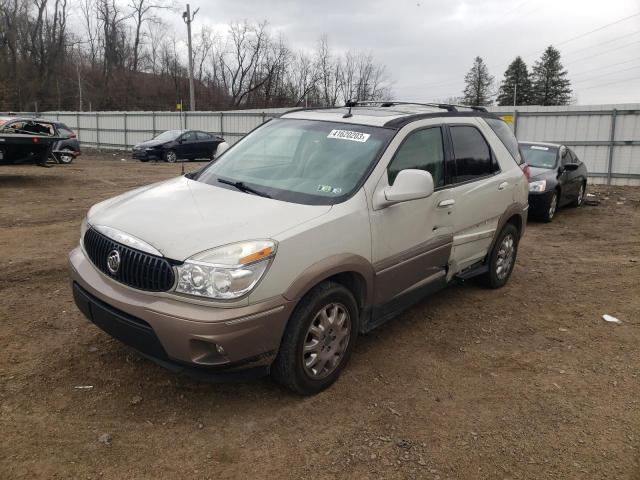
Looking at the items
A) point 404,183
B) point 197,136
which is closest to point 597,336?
point 404,183

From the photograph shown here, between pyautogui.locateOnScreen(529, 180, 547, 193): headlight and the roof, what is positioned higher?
the roof

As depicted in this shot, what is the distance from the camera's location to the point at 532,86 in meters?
75.0

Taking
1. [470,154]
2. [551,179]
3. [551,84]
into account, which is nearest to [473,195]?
[470,154]

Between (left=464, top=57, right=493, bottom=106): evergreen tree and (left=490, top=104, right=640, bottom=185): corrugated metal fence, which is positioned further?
(left=464, top=57, right=493, bottom=106): evergreen tree

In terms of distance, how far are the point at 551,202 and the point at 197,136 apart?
658 inches

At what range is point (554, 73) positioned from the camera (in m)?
73.9

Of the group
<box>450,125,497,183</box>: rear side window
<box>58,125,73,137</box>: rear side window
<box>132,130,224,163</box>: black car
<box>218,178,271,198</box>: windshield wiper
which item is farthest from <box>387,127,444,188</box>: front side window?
<box>132,130,224,163</box>: black car

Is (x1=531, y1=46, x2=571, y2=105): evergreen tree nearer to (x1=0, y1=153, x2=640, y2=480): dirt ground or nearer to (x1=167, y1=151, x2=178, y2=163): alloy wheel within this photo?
(x1=167, y1=151, x2=178, y2=163): alloy wheel

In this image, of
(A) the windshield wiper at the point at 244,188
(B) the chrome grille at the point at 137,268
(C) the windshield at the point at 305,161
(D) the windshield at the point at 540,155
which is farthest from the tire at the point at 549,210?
(B) the chrome grille at the point at 137,268

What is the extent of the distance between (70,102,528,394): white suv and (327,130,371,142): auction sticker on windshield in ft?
0.03

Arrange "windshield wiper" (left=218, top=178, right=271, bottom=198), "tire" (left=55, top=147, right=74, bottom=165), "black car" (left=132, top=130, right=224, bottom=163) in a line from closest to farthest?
"windshield wiper" (left=218, top=178, right=271, bottom=198) < "tire" (left=55, top=147, right=74, bottom=165) < "black car" (left=132, top=130, right=224, bottom=163)

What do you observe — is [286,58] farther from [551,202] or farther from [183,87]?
[551,202]

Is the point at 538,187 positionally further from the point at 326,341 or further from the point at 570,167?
the point at 326,341

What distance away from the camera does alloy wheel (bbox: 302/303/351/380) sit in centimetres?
327
